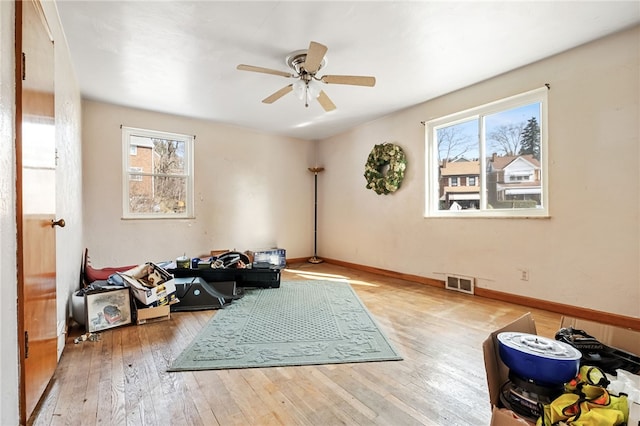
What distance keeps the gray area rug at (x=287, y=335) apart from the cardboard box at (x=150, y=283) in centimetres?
52

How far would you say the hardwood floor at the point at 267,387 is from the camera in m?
1.45

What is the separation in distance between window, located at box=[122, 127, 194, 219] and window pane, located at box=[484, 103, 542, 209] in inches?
170

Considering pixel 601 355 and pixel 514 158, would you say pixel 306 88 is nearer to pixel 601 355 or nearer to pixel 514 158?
pixel 514 158

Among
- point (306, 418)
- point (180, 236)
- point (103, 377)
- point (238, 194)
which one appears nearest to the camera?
point (306, 418)

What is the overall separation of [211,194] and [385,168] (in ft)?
9.51

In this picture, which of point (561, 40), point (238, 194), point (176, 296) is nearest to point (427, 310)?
point (176, 296)

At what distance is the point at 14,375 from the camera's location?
1.27 meters

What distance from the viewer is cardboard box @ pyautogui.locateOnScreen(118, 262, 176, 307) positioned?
265 centimetres

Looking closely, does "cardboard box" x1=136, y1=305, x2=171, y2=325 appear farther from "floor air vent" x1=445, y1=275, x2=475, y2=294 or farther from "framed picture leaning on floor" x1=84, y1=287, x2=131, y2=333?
"floor air vent" x1=445, y1=275, x2=475, y2=294

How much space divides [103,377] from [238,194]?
12.1ft

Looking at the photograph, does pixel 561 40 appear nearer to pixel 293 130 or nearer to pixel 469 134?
pixel 469 134

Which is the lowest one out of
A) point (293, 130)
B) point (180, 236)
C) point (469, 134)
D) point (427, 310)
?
point (427, 310)

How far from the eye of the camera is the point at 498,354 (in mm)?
1346

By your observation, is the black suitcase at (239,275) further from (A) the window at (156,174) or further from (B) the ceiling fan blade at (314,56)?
(B) the ceiling fan blade at (314,56)
